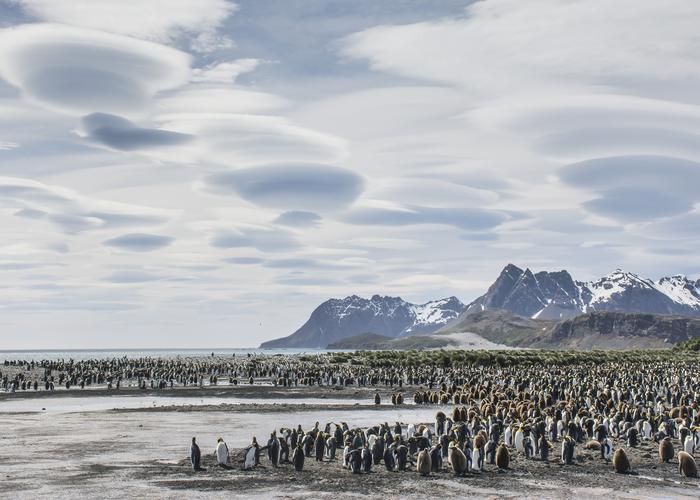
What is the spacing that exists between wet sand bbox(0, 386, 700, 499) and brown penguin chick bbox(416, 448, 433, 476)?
35 cm

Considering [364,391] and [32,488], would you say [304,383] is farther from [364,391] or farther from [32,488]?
[32,488]

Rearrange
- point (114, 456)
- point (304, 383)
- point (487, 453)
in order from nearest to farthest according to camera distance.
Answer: point (487, 453), point (114, 456), point (304, 383)

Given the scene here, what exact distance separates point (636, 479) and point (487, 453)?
14.4ft

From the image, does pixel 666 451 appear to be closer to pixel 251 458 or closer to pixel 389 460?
pixel 389 460

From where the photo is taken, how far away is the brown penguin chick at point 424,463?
20453 mm

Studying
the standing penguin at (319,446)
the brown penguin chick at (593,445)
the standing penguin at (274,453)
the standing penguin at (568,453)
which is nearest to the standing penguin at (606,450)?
the standing penguin at (568,453)

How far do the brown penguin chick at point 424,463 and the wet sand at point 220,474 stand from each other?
348mm

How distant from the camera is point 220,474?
20438mm

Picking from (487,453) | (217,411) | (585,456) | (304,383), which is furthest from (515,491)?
(304,383)

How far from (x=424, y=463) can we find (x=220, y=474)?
19.2 feet

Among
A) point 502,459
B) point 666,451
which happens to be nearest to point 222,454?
point 502,459

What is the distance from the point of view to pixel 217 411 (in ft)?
132

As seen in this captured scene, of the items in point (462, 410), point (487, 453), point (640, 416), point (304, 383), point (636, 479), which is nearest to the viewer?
point (636, 479)

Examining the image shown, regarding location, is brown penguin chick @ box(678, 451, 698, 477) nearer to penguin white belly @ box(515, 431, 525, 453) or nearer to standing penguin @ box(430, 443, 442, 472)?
penguin white belly @ box(515, 431, 525, 453)
